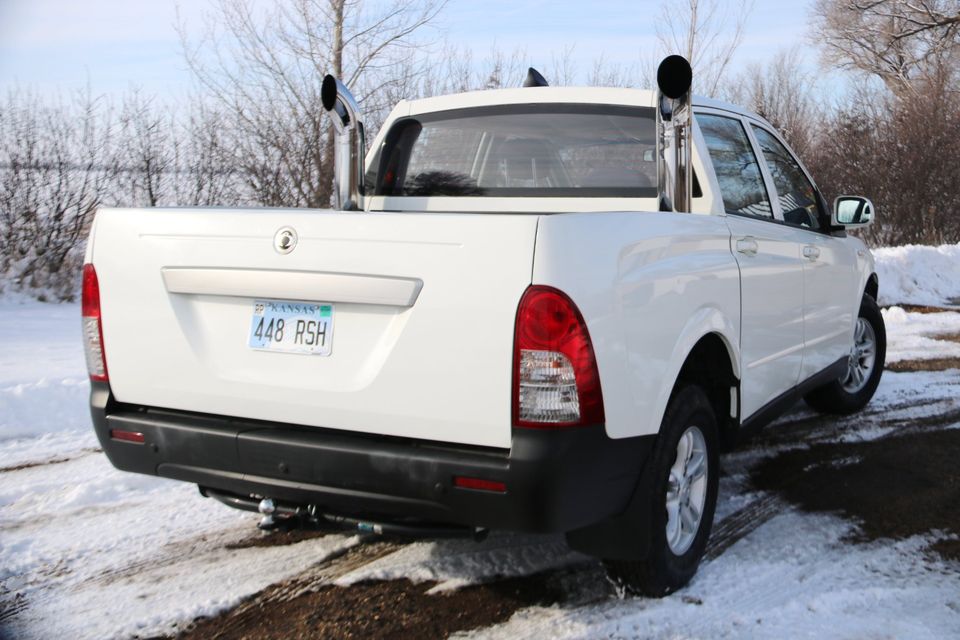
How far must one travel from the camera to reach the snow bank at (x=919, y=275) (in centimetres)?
1336

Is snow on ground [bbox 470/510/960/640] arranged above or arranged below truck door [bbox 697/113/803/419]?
below

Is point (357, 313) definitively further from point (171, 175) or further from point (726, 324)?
point (171, 175)

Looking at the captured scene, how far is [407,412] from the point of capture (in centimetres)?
278

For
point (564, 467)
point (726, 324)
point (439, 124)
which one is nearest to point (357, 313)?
point (564, 467)

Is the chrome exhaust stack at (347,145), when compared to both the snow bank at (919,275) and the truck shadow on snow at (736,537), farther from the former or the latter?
the snow bank at (919,275)

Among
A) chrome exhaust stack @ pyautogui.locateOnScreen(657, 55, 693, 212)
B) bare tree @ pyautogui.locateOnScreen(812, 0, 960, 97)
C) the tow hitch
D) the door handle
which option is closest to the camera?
the tow hitch

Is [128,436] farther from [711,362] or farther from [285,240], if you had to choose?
[711,362]

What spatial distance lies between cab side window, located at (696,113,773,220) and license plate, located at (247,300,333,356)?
6.67 feet

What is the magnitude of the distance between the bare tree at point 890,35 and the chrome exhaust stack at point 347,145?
32587 mm

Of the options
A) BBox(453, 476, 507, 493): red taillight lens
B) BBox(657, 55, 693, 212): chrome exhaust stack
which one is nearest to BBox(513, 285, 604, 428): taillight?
BBox(453, 476, 507, 493): red taillight lens

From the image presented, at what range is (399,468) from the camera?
276 cm

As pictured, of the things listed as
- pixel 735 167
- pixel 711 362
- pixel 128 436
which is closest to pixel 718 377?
pixel 711 362

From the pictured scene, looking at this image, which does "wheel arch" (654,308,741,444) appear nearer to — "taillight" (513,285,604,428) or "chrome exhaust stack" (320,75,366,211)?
"taillight" (513,285,604,428)

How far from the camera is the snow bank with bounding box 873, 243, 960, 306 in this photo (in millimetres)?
13361
